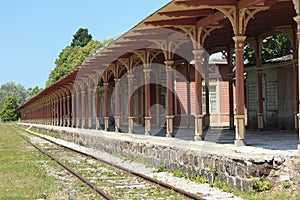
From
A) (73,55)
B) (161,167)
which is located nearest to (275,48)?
(161,167)

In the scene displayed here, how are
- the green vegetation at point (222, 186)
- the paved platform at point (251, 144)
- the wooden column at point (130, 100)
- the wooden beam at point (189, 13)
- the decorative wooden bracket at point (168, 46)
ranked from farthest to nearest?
the wooden column at point (130, 100) → the decorative wooden bracket at point (168, 46) → the wooden beam at point (189, 13) → the paved platform at point (251, 144) → the green vegetation at point (222, 186)

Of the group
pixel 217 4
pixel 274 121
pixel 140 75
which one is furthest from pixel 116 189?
pixel 140 75

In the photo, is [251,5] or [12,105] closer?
[251,5]

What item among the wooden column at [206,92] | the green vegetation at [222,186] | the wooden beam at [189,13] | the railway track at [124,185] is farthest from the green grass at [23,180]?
the wooden column at [206,92]

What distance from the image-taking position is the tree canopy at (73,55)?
7062 cm

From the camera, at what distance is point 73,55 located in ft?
259

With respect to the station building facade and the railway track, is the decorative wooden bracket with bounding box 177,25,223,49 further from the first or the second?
the railway track

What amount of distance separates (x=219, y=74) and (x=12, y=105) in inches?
3814

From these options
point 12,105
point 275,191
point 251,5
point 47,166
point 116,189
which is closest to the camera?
point 275,191

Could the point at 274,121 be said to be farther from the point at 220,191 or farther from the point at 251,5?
the point at 220,191

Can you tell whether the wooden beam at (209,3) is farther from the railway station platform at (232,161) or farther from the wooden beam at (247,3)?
the railway station platform at (232,161)

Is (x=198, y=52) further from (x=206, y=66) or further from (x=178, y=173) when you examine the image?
(x=206, y=66)

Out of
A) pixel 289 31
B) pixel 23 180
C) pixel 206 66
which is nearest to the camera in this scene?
pixel 23 180

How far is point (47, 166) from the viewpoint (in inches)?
592
